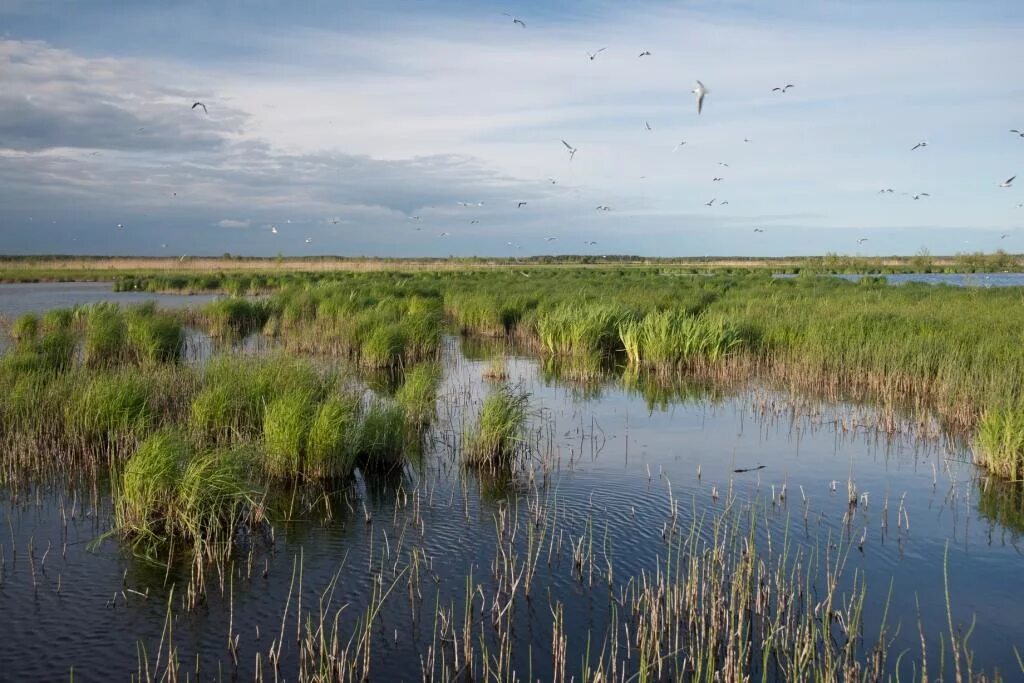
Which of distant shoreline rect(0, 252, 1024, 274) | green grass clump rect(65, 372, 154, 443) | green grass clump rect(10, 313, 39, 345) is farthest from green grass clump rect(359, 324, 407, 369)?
distant shoreline rect(0, 252, 1024, 274)

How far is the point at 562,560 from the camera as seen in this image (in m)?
7.27

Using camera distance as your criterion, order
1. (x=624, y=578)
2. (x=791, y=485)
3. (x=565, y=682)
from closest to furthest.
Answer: (x=565, y=682)
(x=624, y=578)
(x=791, y=485)

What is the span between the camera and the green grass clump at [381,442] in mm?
10125

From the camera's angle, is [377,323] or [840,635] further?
[377,323]

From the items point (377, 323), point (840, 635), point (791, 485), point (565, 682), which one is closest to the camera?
point (565, 682)

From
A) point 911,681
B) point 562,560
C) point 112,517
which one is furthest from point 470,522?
point 911,681

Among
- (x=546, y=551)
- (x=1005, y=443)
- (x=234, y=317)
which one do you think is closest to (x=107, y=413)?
(x=546, y=551)

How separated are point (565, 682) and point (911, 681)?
2366 mm

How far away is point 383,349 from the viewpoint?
18375 mm

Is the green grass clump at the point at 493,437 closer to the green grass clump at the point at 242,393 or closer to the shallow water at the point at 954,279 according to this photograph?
the green grass clump at the point at 242,393

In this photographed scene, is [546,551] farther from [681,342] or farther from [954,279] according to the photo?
[954,279]

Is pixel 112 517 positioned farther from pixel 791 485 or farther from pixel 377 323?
pixel 377 323

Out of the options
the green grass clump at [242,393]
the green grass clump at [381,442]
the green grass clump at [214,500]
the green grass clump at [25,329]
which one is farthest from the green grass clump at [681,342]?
the green grass clump at [25,329]

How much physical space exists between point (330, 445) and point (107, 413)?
336 centimetres
